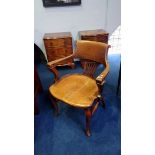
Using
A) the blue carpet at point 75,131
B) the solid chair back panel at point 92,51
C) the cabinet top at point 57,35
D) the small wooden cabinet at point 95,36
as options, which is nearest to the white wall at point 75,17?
the cabinet top at point 57,35

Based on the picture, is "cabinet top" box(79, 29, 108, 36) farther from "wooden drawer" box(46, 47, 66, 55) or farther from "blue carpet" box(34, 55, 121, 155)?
"blue carpet" box(34, 55, 121, 155)

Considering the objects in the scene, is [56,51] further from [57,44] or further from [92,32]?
[92,32]

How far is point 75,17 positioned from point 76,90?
1673 millimetres

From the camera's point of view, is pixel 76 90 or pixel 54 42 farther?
pixel 54 42

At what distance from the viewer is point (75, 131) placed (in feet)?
5.57

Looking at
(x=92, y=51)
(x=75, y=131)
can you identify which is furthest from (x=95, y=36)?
(x=75, y=131)

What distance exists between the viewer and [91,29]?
2922 mm

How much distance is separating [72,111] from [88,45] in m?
0.82

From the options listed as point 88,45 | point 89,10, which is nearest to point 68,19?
point 89,10

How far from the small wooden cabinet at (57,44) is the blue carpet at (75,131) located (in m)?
0.88

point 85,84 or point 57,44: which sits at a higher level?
point 57,44

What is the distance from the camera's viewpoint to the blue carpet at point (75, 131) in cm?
153

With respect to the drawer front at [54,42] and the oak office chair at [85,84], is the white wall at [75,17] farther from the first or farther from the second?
the oak office chair at [85,84]

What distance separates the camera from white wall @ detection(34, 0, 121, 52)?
270cm
